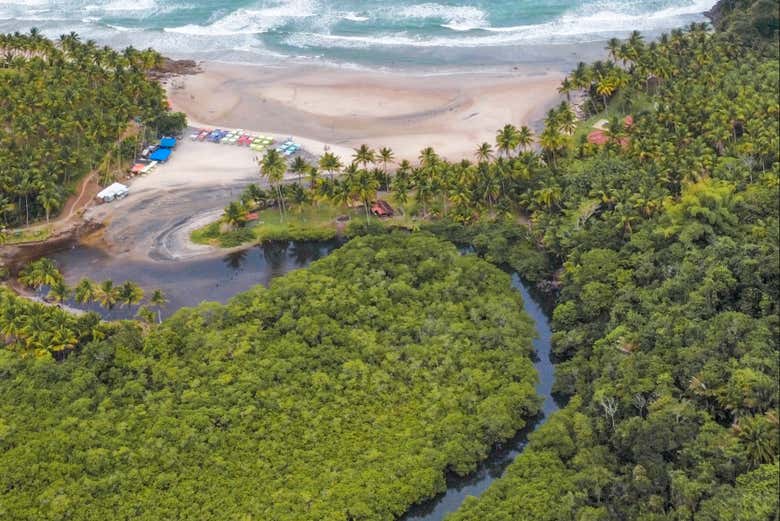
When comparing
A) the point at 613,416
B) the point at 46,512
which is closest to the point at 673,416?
the point at 613,416

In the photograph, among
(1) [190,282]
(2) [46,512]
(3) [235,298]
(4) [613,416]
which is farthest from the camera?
(1) [190,282]

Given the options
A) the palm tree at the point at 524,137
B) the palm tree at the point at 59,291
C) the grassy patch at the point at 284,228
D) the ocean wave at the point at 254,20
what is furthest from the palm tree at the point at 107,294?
the ocean wave at the point at 254,20

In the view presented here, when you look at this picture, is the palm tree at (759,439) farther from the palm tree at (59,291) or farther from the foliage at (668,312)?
the palm tree at (59,291)

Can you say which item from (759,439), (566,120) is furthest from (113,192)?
(759,439)

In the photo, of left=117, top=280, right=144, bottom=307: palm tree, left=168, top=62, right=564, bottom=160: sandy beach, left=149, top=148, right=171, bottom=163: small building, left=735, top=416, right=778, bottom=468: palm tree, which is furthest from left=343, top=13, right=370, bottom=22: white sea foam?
left=735, top=416, right=778, bottom=468: palm tree

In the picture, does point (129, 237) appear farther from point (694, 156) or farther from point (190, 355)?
point (694, 156)

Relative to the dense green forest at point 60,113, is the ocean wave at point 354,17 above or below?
above

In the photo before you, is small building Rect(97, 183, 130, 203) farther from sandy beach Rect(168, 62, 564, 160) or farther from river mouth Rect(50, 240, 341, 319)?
sandy beach Rect(168, 62, 564, 160)
